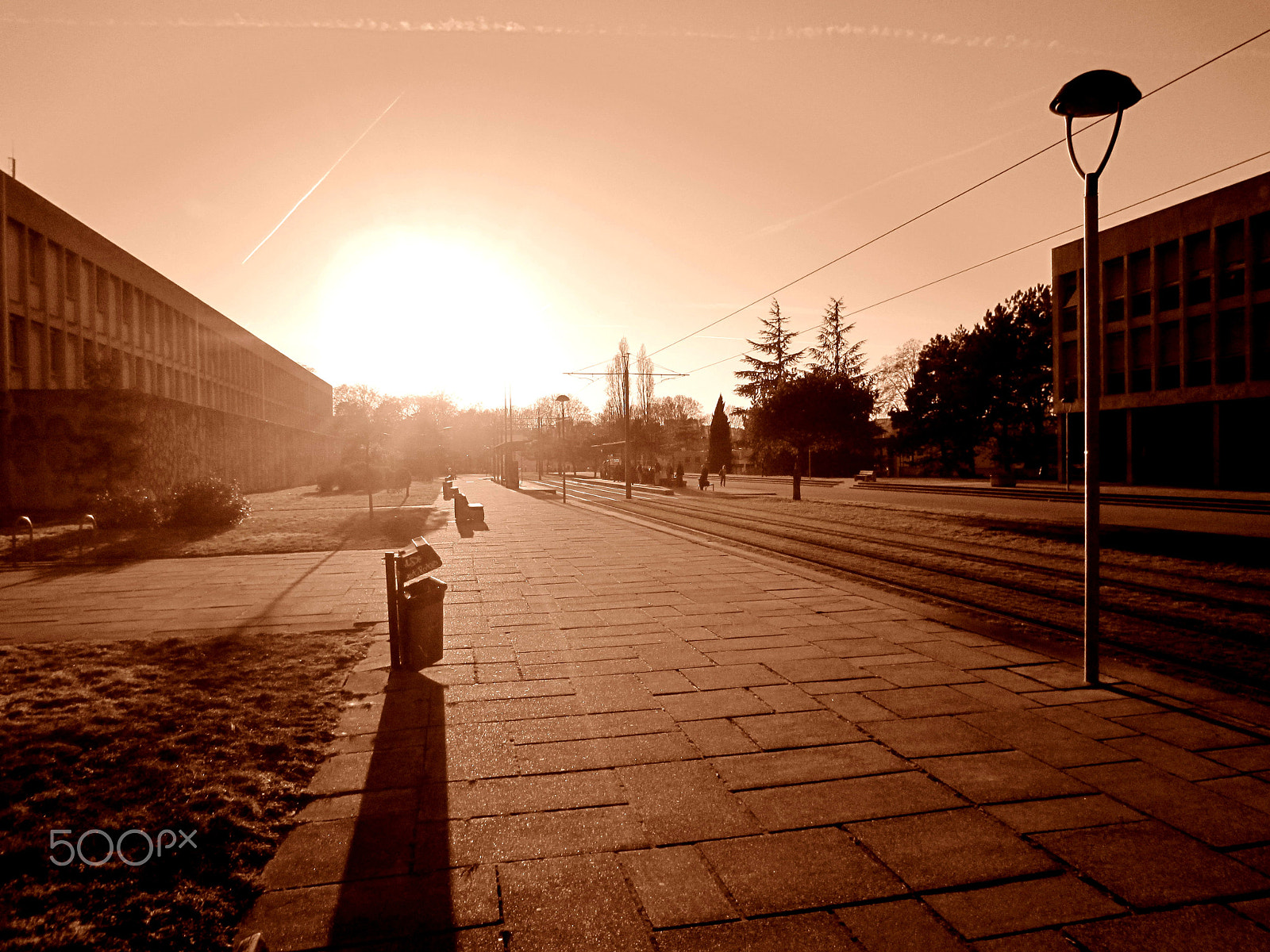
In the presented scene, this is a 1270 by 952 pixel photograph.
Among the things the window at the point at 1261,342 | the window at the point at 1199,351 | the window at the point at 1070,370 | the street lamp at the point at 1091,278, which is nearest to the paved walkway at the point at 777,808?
the street lamp at the point at 1091,278

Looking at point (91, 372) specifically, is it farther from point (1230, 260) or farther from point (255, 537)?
point (1230, 260)

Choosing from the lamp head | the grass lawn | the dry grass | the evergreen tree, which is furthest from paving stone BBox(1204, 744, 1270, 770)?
the evergreen tree

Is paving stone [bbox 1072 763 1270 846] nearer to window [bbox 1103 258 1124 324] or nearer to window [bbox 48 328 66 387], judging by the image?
window [bbox 48 328 66 387]

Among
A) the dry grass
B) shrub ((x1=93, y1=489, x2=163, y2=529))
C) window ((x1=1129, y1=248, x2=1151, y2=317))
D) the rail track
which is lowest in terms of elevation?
Answer: the rail track

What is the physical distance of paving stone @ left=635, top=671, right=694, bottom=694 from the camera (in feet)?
18.2

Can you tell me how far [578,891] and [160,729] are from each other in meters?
3.16

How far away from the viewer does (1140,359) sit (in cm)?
3669

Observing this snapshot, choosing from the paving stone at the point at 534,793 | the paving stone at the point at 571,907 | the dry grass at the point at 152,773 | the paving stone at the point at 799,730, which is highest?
the dry grass at the point at 152,773

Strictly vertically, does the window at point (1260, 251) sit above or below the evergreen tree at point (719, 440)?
above

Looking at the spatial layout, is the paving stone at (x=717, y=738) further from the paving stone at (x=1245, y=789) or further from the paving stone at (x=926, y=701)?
the paving stone at (x=1245, y=789)

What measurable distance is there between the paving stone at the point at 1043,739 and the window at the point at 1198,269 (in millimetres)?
36469

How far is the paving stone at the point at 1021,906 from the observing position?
2713 millimetres

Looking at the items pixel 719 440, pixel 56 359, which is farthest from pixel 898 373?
pixel 56 359

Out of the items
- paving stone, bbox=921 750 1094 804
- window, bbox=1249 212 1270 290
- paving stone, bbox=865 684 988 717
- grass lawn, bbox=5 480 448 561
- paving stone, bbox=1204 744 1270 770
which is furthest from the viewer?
window, bbox=1249 212 1270 290
